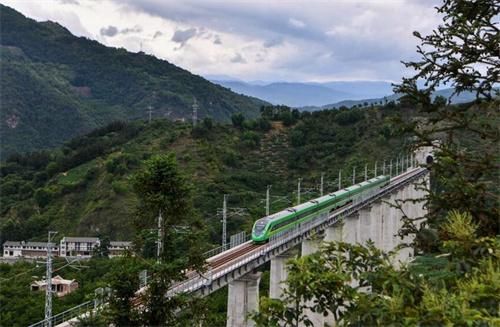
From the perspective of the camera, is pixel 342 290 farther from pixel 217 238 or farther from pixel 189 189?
pixel 217 238

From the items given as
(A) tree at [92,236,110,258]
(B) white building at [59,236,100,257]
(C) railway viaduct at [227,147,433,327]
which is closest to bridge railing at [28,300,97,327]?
(C) railway viaduct at [227,147,433,327]

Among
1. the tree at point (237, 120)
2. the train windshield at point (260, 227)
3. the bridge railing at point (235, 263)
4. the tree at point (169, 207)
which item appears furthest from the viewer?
the tree at point (237, 120)

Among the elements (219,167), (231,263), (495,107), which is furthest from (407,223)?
(219,167)

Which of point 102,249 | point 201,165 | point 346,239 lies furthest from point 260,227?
point 201,165

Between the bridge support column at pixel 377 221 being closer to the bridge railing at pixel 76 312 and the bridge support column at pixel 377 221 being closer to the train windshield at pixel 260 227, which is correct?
the train windshield at pixel 260 227

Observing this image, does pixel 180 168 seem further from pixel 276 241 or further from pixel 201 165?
pixel 276 241

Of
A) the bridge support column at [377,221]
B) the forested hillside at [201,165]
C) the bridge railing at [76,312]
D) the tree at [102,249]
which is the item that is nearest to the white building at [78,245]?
the forested hillside at [201,165]

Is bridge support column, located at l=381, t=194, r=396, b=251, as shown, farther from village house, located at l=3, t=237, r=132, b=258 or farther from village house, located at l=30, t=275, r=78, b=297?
village house, located at l=30, t=275, r=78, b=297
